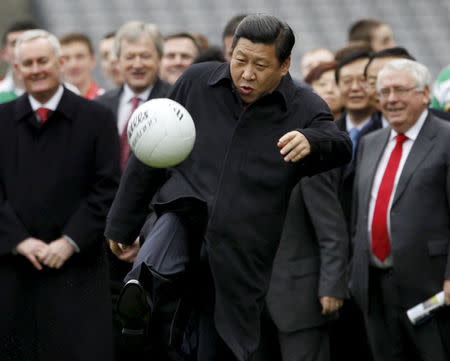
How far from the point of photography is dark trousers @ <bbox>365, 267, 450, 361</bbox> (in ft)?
25.5

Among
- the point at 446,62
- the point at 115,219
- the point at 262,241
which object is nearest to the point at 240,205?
the point at 262,241

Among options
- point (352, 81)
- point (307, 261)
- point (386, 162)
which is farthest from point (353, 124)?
point (307, 261)

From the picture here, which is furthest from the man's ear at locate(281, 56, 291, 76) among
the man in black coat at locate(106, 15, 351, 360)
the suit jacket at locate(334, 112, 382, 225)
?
the suit jacket at locate(334, 112, 382, 225)

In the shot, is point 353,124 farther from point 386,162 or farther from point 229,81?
point 229,81

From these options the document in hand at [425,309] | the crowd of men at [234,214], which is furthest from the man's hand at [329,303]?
the document in hand at [425,309]

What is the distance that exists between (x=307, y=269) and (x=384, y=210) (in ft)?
2.15

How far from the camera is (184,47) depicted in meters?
10.3

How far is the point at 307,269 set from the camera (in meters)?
8.05

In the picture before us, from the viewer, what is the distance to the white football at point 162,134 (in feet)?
19.5

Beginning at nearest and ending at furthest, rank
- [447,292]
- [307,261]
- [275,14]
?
[447,292]
[307,261]
[275,14]

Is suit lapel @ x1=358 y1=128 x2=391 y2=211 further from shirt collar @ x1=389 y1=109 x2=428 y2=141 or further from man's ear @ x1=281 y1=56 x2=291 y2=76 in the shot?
man's ear @ x1=281 y1=56 x2=291 y2=76

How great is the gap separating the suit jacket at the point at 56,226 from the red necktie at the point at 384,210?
1773 mm

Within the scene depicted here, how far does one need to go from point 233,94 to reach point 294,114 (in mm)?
343

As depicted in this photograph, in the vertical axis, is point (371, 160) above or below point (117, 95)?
below
